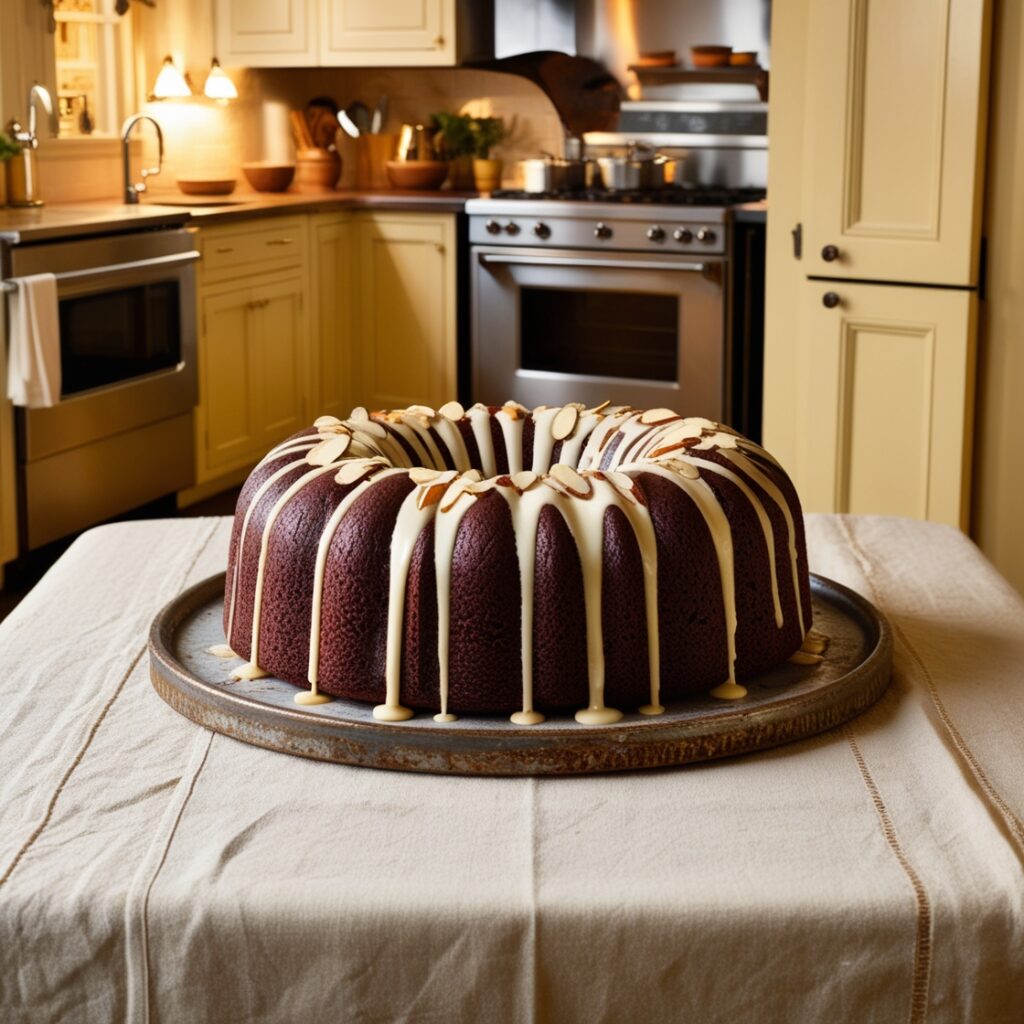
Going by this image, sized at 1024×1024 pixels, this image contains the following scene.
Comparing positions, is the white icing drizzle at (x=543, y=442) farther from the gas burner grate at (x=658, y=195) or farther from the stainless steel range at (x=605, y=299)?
the gas burner grate at (x=658, y=195)

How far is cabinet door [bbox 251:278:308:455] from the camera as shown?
16.8ft

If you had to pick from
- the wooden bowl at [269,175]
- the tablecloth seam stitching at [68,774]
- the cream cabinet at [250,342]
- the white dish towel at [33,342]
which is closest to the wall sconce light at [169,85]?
the wooden bowl at [269,175]

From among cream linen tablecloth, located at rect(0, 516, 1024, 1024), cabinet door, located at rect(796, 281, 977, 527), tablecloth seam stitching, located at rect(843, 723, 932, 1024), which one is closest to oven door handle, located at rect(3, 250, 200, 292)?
cabinet door, located at rect(796, 281, 977, 527)

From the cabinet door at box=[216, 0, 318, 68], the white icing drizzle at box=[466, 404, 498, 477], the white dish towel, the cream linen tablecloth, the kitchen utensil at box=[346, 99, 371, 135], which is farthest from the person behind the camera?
the kitchen utensil at box=[346, 99, 371, 135]

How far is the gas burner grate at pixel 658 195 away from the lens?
16.3 ft

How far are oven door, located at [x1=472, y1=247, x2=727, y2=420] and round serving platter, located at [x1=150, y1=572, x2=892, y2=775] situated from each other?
3688 mm

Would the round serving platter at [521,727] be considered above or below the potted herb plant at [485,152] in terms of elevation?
below

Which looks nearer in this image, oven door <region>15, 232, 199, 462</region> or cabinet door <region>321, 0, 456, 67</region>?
oven door <region>15, 232, 199, 462</region>

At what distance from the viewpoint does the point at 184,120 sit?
5.64 meters

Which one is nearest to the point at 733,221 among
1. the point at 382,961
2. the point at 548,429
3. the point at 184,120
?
the point at 184,120

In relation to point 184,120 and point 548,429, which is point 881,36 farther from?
point 184,120

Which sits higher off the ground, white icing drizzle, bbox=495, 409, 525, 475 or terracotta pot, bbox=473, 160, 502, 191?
terracotta pot, bbox=473, 160, 502, 191

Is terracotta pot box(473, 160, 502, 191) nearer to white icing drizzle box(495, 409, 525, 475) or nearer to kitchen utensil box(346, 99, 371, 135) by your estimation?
kitchen utensil box(346, 99, 371, 135)

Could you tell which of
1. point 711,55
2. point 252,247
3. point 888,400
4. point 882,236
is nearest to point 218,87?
point 252,247
